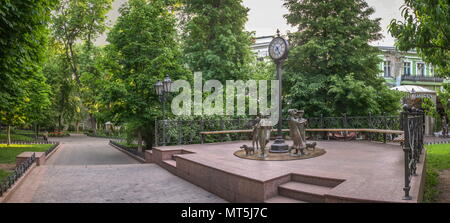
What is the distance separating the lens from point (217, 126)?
15758mm

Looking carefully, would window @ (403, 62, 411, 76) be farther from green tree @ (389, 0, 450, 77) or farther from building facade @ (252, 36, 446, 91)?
green tree @ (389, 0, 450, 77)

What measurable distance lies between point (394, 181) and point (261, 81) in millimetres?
16119

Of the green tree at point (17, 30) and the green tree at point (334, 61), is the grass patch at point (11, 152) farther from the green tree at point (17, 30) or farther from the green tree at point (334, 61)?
the green tree at point (334, 61)

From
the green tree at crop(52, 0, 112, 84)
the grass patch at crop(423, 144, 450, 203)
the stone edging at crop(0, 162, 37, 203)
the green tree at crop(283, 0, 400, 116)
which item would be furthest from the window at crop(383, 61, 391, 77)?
the stone edging at crop(0, 162, 37, 203)

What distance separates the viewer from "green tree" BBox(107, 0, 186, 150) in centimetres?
1645

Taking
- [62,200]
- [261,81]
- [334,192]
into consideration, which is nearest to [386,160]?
[334,192]

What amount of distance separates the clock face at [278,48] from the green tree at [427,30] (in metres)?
3.30

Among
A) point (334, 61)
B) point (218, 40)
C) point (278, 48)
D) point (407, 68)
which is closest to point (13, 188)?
point (278, 48)

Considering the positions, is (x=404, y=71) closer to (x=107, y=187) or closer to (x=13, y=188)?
(x=107, y=187)

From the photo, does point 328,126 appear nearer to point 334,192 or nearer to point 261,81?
point 261,81

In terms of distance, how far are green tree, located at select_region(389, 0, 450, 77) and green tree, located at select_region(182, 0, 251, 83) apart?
1331cm

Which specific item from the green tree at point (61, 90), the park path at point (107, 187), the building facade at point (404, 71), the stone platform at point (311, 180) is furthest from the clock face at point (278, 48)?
the green tree at point (61, 90)

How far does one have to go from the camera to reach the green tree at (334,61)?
57.8ft

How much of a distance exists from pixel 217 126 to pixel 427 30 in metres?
10.8
